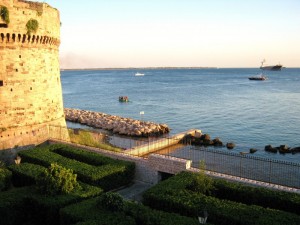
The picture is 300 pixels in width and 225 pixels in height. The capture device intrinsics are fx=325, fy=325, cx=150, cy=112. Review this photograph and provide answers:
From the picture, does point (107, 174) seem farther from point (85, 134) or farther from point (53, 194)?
point (85, 134)

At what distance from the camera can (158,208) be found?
47.9 feet

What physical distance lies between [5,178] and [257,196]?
13.1 metres

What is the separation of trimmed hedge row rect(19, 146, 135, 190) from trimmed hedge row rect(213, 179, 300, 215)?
5.76 metres

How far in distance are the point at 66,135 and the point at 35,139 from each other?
3.37m

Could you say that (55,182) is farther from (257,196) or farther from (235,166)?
(235,166)

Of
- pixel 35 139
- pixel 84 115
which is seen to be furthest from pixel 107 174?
pixel 84 115

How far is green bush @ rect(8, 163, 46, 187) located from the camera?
58.4ft

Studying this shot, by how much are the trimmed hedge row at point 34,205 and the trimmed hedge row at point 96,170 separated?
71.5 inches

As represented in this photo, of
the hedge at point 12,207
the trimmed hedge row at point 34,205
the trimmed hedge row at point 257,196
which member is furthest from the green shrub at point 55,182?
the trimmed hedge row at point 257,196

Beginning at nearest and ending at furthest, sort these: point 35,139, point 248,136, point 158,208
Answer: point 158,208 < point 35,139 < point 248,136

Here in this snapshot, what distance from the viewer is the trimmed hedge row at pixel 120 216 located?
1223 cm

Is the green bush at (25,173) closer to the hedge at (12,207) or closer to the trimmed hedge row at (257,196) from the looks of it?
the hedge at (12,207)

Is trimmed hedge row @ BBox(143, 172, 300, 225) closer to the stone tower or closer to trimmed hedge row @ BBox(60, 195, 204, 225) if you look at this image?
trimmed hedge row @ BBox(60, 195, 204, 225)

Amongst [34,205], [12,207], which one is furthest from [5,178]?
[34,205]
